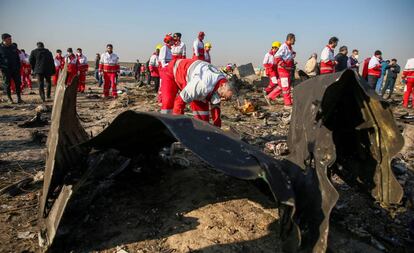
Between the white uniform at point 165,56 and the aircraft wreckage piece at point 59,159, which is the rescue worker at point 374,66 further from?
the aircraft wreckage piece at point 59,159

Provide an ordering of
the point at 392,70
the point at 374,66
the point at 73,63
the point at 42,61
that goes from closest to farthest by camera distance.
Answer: the point at 42,61, the point at 374,66, the point at 392,70, the point at 73,63

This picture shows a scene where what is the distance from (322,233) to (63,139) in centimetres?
207

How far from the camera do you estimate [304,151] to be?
2359 mm

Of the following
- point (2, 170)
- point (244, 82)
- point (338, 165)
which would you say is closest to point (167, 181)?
point (338, 165)

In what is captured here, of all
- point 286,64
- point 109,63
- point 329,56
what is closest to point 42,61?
point 109,63

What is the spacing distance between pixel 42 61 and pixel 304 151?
32.7 feet

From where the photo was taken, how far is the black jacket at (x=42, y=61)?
10.1m

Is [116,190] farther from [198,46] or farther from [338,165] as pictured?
[198,46]

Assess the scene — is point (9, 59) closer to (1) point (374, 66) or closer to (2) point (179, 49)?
(2) point (179, 49)

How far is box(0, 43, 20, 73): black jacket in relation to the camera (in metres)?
8.97

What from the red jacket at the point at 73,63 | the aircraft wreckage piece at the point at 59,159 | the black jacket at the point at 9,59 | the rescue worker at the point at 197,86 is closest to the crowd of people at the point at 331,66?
the rescue worker at the point at 197,86

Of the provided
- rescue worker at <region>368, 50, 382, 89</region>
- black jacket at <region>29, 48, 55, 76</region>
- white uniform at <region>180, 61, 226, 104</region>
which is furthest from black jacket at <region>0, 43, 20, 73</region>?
rescue worker at <region>368, 50, 382, 89</region>

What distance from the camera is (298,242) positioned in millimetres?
1974

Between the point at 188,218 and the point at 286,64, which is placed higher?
the point at 286,64
